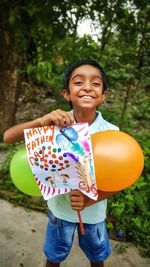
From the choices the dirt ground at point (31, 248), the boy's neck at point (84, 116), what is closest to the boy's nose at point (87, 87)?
the boy's neck at point (84, 116)

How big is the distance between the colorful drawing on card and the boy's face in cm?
15

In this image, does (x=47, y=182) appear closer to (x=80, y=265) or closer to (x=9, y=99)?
(x=80, y=265)

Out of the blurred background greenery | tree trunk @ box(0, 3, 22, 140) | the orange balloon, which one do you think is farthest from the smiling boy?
tree trunk @ box(0, 3, 22, 140)

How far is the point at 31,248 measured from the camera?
267cm

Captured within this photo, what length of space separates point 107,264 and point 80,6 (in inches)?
112

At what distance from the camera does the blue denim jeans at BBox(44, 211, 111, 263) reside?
71.9 inches

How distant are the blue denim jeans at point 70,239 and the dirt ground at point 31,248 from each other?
0.63m

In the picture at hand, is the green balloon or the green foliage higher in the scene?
the green balloon

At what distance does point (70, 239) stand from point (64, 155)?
61 centimetres

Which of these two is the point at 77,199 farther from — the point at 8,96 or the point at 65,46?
the point at 8,96

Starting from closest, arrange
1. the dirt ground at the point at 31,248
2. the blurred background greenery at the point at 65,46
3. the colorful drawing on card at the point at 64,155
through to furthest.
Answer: the colorful drawing on card at the point at 64,155 < the dirt ground at the point at 31,248 < the blurred background greenery at the point at 65,46

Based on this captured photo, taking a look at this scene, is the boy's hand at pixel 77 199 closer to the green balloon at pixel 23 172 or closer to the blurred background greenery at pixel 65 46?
the green balloon at pixel 23 172

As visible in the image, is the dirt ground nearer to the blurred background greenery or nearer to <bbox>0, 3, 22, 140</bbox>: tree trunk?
the blurred background greenery

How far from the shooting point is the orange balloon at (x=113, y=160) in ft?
4.87
